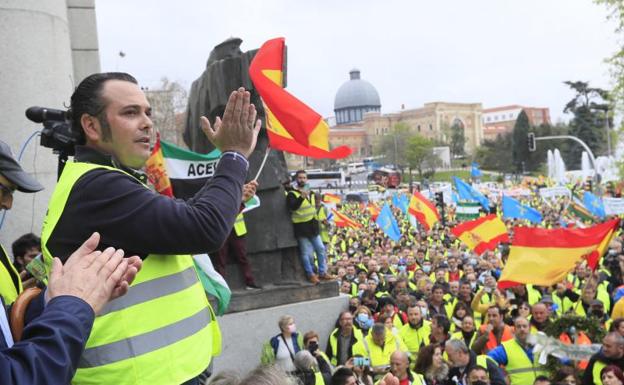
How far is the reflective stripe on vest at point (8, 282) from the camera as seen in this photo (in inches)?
92.0

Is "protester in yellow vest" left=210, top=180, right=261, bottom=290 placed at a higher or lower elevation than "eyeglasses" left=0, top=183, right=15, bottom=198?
lower

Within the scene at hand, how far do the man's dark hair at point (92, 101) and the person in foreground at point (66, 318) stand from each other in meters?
0.56

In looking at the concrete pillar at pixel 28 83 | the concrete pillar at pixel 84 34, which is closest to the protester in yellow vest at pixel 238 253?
the concrete pillar at pixel 84 34

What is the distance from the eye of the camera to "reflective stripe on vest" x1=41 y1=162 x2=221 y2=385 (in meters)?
1.73

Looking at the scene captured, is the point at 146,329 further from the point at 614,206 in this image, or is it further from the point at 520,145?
the point at 520,145

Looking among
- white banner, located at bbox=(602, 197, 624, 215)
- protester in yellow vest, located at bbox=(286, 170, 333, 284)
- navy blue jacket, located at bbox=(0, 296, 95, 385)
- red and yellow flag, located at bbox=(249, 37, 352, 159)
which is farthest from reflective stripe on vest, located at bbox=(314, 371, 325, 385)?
white banner, located at bbox=(602, 197, 624, 215)

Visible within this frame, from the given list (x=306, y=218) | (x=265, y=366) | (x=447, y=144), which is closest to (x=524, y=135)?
(x=447, y=144)

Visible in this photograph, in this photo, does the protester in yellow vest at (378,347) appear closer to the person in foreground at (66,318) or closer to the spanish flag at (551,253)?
the spanish flag at (551,253)

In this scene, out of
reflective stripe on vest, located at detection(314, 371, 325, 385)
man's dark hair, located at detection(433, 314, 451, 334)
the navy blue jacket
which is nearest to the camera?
the navy blue jacket

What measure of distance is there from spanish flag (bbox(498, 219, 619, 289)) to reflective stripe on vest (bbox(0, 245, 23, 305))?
845cm

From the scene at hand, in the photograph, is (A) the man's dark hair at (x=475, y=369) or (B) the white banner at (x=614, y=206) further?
(B) the white banner at (x=614, y=206)

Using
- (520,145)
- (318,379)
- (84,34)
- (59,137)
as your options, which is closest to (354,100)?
(520,145)

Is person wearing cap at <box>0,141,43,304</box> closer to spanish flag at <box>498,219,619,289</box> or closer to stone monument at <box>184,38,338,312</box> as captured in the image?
stone monument at <box>184,38,338,312</box>

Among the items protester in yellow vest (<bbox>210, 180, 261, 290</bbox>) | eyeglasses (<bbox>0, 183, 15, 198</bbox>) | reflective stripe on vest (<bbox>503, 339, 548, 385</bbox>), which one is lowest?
reflective stripe on vest (<bbox>503, 339, 548, 385</bbox>)
